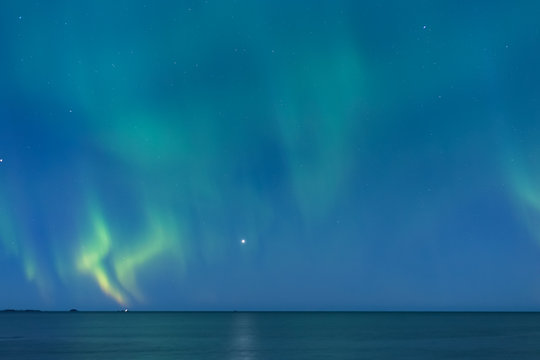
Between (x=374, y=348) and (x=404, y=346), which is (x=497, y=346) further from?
(x=374, y=348)

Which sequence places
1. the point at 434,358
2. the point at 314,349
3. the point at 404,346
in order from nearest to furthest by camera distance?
1. the point at 434,358
2. the point at 314,349
3. the point at 404,346

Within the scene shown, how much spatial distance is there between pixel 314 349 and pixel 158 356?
1708 cm

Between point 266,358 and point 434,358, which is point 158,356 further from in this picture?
point 434,358

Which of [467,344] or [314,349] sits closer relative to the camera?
[314,349]

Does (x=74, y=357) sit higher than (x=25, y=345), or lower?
lower

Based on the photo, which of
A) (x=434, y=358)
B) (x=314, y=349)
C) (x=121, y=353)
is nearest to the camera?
(x=434, y=358)

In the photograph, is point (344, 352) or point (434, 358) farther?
point (344, 352)

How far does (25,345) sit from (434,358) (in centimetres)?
4884

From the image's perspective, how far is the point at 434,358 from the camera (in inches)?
2159

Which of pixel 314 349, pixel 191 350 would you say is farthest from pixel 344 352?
pixel 191 350

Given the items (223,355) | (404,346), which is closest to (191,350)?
(223,355)

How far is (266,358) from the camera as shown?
54875mm

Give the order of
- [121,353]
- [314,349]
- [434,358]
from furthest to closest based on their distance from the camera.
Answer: [314,349] → [121,353] → [434,358]

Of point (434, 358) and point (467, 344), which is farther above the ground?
point (467, 344)
